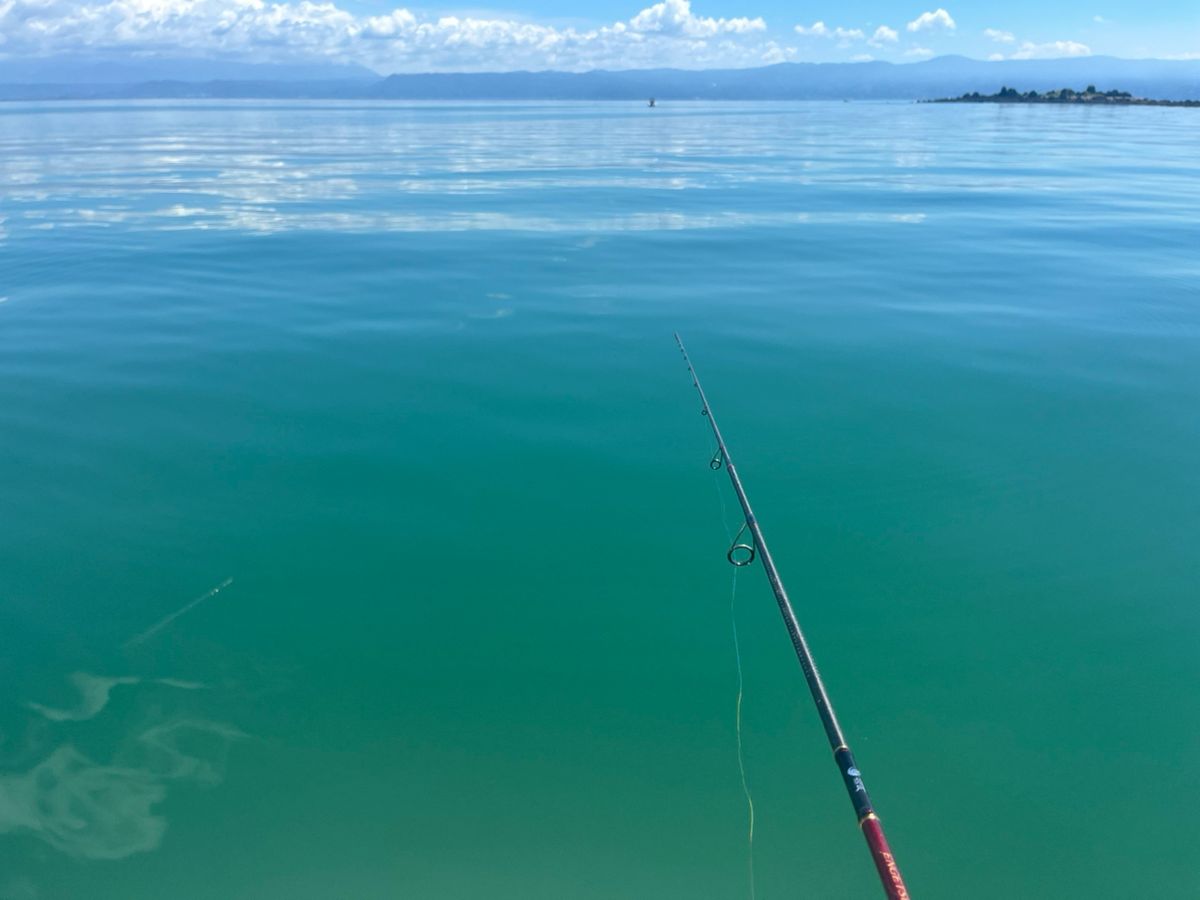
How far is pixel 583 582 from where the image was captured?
7.30 metres

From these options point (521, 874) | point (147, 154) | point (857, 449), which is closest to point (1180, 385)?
point (857, 449)

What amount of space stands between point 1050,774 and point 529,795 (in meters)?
3.40

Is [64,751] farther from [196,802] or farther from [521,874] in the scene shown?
[521,874]

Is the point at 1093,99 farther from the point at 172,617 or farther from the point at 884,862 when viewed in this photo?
the point at 884,862

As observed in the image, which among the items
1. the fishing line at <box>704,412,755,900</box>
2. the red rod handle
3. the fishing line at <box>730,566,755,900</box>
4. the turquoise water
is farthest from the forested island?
the red rod handle

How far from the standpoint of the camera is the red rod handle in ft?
9.44

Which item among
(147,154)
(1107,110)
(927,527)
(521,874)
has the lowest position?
(521,874)

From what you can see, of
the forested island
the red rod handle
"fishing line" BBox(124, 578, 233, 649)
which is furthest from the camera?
the forested island

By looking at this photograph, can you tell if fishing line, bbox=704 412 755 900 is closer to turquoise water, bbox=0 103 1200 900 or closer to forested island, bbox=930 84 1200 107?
turquoise water, bbox=0 103 1200 900

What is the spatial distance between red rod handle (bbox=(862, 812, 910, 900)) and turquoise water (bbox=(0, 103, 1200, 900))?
219 centimetres

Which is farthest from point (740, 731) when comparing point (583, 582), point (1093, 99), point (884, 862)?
point (1093, 99)

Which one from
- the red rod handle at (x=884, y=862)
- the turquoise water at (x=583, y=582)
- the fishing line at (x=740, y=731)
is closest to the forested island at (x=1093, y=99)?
the turquoise water at (x=583, y=582)

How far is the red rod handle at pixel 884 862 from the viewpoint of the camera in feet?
9.44

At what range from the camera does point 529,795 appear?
550 centimetres
